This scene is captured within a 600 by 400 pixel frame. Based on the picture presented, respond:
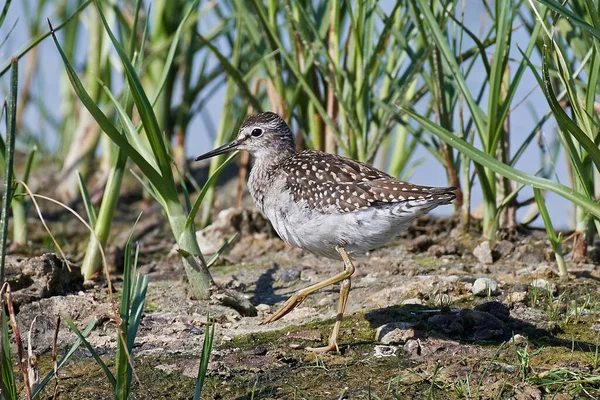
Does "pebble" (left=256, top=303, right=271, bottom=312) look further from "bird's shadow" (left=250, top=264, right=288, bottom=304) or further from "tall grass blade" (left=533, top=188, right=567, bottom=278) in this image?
"tall grass blade" (left=533, top=188, right=567, bottom=278)

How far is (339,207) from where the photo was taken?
15.2 feet

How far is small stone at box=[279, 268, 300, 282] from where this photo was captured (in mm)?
5623

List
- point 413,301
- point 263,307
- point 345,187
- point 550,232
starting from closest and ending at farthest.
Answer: point 345,187, point 413,301, point 550,232, point 263,307

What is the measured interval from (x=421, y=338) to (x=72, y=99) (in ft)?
18.7

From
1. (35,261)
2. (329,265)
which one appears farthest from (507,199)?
(35,261)

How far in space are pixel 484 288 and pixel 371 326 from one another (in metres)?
0.75

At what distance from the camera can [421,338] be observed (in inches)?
167

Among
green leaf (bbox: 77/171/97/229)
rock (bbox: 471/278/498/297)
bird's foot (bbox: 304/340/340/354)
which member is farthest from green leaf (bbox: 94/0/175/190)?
rock (bbox: 471/278/498/297)

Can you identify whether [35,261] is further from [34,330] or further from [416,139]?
[416,139]

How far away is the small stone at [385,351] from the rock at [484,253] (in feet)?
5.39

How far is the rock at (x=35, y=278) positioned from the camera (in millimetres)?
4832

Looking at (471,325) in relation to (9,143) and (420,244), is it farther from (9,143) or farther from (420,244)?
(9,143)

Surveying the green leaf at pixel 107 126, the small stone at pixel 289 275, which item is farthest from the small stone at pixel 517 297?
the green leaf at pixel 107 126

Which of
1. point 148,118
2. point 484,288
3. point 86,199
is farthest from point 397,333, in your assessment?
point 86,199
